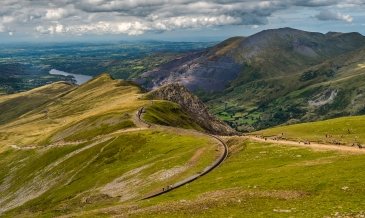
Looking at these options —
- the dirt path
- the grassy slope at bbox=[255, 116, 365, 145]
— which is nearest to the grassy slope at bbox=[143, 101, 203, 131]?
the grassy slope at bbox=[255, 116, 365, 145]

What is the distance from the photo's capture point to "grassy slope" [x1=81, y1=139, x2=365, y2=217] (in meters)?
44.7

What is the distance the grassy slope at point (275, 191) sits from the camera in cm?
4466

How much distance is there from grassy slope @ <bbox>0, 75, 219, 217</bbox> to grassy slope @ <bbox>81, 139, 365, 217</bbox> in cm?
1472

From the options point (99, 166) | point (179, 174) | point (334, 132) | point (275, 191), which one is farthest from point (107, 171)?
point (275, 191)

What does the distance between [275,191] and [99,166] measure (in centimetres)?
7887

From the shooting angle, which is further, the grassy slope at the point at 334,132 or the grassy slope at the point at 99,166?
the grassy slope at the point at 334,132

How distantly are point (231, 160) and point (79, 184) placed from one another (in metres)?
44.6

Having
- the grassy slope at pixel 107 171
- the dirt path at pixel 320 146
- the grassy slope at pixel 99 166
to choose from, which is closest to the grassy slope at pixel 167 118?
the grassy slope at pixel 99 166

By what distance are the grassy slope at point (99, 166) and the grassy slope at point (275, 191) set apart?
14.7 m

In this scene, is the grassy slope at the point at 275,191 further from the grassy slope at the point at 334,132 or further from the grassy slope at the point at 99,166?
the grassy slope at the point at 334,132

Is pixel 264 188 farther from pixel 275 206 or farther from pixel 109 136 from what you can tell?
pixel 109 136

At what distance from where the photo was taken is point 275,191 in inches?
2061

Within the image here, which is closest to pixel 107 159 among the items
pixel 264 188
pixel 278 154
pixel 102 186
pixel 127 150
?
pixel 127 150

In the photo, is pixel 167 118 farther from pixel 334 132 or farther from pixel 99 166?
pixel 334 132
